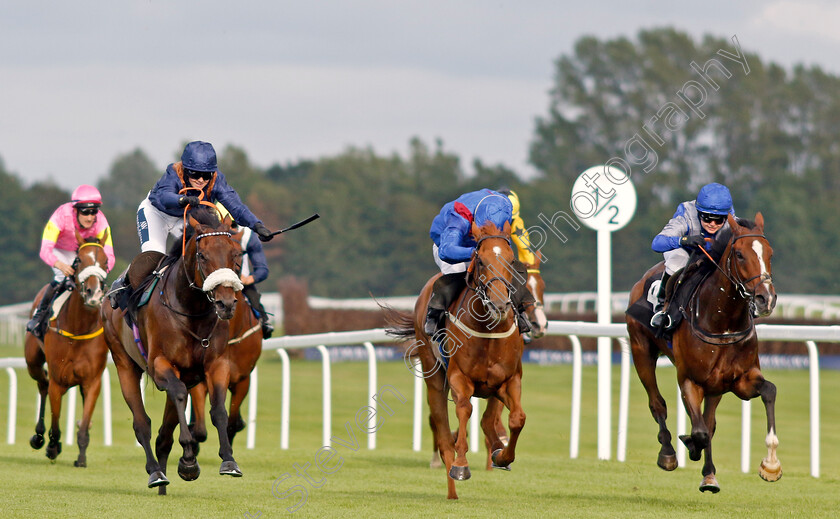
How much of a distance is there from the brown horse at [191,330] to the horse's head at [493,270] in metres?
1.26

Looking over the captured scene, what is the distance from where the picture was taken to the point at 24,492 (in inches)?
265

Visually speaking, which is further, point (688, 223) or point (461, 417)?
point (688, 223)

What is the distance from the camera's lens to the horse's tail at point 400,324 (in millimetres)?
8008

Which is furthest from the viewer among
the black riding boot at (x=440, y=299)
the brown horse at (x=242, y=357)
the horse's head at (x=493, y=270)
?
the brown horse at (x=242, y=357)

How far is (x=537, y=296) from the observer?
9211mm

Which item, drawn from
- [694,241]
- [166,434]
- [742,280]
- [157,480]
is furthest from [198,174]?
[742,280]

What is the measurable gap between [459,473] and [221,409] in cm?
130

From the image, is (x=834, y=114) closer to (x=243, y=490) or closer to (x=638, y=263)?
(x=638, y=263)

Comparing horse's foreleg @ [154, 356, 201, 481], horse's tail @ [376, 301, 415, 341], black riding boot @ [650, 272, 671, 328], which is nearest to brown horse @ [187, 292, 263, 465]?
horse's tail @ [376, 301, 415, 341]

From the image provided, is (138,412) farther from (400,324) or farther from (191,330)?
(400,324)

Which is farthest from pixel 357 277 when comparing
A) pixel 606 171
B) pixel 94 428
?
pixel 606 171

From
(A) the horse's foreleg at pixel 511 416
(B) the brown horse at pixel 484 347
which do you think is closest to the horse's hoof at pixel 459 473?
(B) the brown horse at pixel 484 347

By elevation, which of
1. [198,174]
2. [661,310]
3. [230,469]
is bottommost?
[230,469]

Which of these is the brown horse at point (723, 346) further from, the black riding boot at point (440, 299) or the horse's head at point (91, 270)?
the horse's head at point (91, 270)
